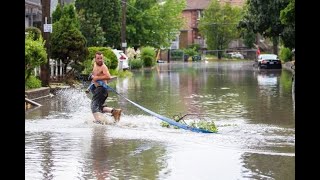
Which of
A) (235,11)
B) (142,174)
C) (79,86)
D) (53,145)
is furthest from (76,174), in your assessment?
(235,11)

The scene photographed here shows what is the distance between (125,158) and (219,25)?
95559mm

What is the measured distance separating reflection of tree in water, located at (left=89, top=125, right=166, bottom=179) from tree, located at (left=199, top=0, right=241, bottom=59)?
93209 mm

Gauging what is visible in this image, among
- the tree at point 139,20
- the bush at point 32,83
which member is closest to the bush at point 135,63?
the tree at point 139,20

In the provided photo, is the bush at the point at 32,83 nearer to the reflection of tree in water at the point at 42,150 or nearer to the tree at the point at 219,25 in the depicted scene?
the reflection of tree in water at the point at 42,150

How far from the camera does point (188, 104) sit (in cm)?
2077

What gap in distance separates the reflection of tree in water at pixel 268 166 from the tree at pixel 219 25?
9484 centimetres

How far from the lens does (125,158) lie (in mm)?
9914

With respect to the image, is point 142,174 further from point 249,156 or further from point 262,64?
point 262,64

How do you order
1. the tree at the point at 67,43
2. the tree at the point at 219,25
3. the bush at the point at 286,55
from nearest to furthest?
the tree at the point at 67,43
the bush at the point at 286,55
the tree at the point at 219,25

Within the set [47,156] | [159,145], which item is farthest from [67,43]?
[47,156]

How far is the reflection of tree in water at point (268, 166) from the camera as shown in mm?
8562

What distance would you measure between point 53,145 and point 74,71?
22272 millimetres

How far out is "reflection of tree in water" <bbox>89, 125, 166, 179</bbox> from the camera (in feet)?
28.2

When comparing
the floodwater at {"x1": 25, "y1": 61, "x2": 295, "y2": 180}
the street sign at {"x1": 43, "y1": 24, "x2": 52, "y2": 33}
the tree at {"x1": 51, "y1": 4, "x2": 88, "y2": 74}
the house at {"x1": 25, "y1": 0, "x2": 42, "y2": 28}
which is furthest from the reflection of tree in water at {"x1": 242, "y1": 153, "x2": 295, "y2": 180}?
the house at {"x1": 25, "y1": 0, "x2": 42, "y2": 28}
